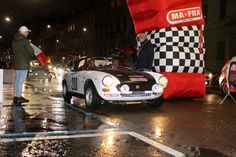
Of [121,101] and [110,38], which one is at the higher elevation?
[110,38]

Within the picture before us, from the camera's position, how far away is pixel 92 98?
934 cm

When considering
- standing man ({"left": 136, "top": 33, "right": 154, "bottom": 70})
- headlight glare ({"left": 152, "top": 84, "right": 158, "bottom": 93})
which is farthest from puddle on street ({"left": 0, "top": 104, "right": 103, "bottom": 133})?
standing man ({"left": 136, "top": 33, "right": 154, "bottom": 70})

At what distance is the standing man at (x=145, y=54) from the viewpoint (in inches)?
442

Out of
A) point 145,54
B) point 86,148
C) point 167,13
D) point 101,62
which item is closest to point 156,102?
point 145,54

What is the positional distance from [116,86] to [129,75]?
0.48m

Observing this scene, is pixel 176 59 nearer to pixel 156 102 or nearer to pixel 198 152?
pixel 156 102

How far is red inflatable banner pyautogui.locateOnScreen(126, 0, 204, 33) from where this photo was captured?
38.0 feet

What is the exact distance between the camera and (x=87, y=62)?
11.0 meters

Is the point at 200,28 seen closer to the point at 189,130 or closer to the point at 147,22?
the point at 147,22

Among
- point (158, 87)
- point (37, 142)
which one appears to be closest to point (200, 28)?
point (158, 87)

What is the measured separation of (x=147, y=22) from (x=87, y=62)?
2.34 metres

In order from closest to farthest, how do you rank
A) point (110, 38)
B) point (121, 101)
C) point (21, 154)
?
1. point (21, 154)
2. point (121, 101)
3. point (110, 38)

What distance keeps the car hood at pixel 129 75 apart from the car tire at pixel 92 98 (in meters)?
0.51

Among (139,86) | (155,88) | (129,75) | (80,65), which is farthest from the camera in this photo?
(80,65)
